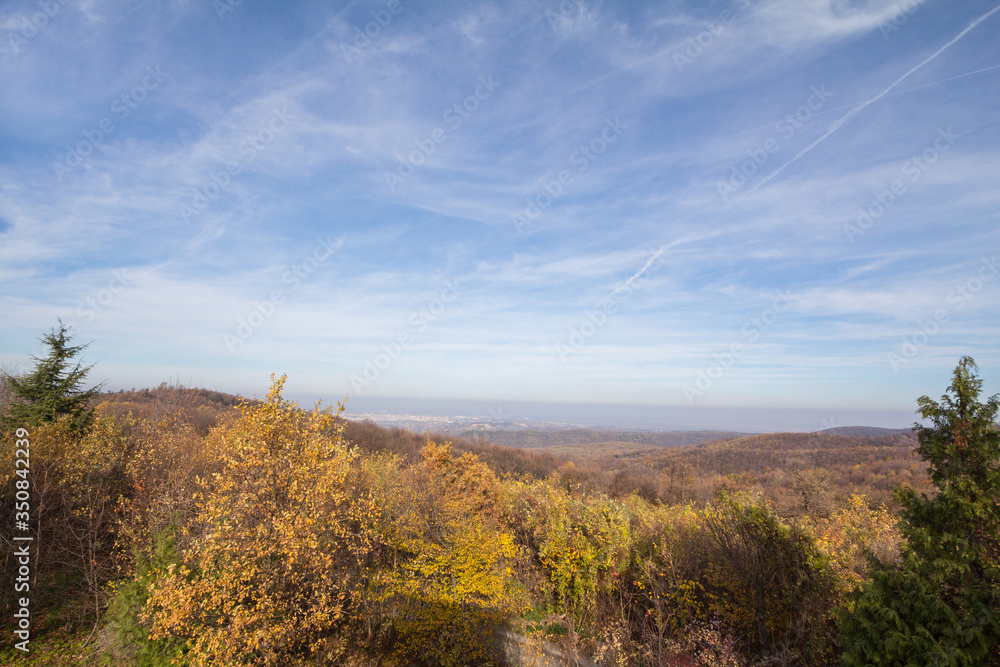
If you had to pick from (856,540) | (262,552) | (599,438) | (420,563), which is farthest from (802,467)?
(599,438)

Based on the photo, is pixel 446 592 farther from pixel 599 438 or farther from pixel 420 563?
pixel 599 438

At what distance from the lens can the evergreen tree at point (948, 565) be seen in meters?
6.21

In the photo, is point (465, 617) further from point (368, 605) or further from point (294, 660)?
point (294, 660)

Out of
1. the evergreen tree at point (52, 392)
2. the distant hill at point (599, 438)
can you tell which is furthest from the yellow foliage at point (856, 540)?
the distant hill at point (599, 438)

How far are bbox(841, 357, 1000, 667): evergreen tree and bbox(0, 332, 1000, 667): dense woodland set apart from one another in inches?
1.1

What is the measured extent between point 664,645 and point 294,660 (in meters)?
10.8

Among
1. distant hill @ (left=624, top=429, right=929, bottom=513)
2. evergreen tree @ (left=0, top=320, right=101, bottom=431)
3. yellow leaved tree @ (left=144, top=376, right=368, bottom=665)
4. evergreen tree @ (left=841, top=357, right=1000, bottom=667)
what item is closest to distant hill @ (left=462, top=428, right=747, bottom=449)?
distant hill @ (left=624, top=429, right=929, bottom=513)

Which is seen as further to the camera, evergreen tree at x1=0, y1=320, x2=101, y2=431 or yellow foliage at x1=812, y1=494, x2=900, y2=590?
evergreen tree at x1=0, y1=320, x2=101, y2=431

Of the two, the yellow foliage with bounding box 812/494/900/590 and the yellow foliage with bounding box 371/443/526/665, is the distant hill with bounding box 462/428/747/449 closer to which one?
the yellow foliage with bounding box 812/494/900/590

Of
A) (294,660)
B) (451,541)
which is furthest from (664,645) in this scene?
(294,660)

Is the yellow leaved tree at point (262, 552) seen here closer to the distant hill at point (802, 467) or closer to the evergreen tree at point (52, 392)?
the evergreen tree at point (52, 392)

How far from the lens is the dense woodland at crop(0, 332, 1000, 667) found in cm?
689

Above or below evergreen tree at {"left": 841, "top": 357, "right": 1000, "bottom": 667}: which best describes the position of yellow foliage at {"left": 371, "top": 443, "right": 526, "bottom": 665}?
below

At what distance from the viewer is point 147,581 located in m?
10.3
